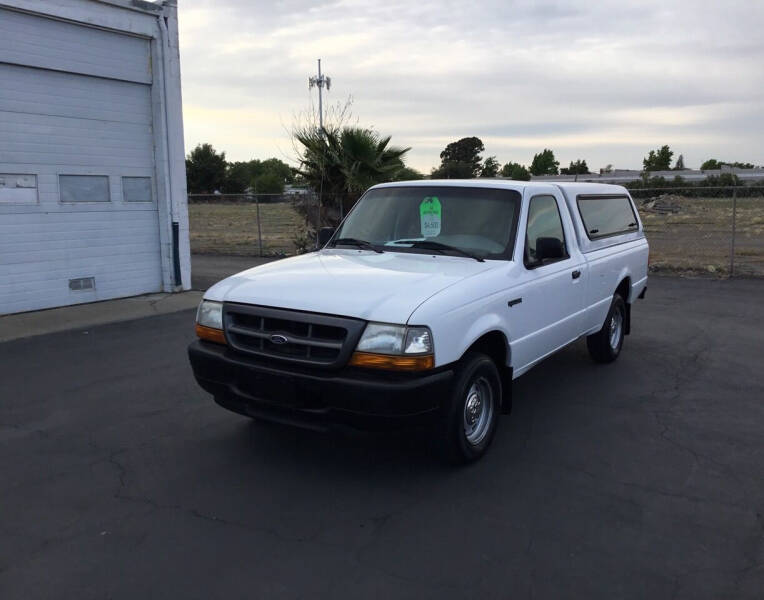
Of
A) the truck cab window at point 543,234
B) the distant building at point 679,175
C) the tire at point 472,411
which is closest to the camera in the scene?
the tire at point 472,411

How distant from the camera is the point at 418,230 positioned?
5.46 metres

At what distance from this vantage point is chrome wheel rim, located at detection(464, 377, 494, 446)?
455 cm

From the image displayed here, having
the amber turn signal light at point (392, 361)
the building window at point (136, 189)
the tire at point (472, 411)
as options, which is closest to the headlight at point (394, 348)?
the amber turn signal light at point (392, 361)

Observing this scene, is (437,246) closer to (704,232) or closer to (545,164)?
(704,232)

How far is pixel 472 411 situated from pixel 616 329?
3.46 metres

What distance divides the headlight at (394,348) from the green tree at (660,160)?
115643 millimetres

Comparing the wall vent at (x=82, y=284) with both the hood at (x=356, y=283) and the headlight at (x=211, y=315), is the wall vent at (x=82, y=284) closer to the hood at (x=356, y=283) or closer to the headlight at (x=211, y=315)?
the hood at (x=356, y=283)

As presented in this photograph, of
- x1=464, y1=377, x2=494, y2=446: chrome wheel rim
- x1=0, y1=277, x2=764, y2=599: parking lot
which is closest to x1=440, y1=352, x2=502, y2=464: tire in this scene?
x1=464, y1=377, x2=494, y2=446: chrome wheel rim

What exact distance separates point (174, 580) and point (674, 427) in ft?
12.7

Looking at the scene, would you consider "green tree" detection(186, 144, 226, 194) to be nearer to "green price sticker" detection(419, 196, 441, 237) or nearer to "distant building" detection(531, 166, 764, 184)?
"distant building" detection(531, 166, 764, 184)

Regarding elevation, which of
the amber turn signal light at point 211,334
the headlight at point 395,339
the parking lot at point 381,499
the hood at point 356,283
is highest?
the hood at point 356,283

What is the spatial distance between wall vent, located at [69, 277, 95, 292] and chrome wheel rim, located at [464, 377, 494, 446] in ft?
27.9

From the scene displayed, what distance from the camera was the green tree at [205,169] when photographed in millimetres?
78188

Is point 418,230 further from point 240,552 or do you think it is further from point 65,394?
point 65,394
